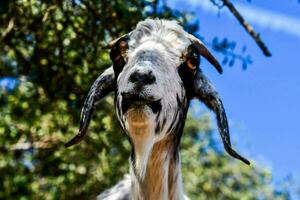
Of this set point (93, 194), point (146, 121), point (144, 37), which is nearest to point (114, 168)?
point (93, 194)

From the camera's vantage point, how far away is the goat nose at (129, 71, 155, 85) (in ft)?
15.9

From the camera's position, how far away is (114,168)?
11750mm

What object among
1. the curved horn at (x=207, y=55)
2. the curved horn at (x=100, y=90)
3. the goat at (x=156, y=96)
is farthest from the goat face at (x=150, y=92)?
the curved horn at (x=207, y=55)

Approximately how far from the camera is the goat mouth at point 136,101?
4.88m

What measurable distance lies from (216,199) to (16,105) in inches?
646

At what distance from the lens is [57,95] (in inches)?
383

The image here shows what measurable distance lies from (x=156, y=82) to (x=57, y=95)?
4.85 metres

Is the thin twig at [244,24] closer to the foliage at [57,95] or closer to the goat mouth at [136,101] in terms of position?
the foliage at [57,95]

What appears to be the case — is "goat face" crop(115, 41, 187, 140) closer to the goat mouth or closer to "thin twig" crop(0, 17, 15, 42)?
the goat mouth

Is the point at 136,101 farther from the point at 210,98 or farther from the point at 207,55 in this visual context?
the point at 207,55

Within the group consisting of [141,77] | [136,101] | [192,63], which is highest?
[192,63]

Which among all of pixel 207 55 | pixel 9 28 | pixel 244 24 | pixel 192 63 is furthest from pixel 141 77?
pixel 9 28

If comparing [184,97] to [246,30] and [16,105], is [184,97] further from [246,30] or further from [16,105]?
[16,105]

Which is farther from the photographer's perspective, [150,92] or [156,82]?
[156,82]
